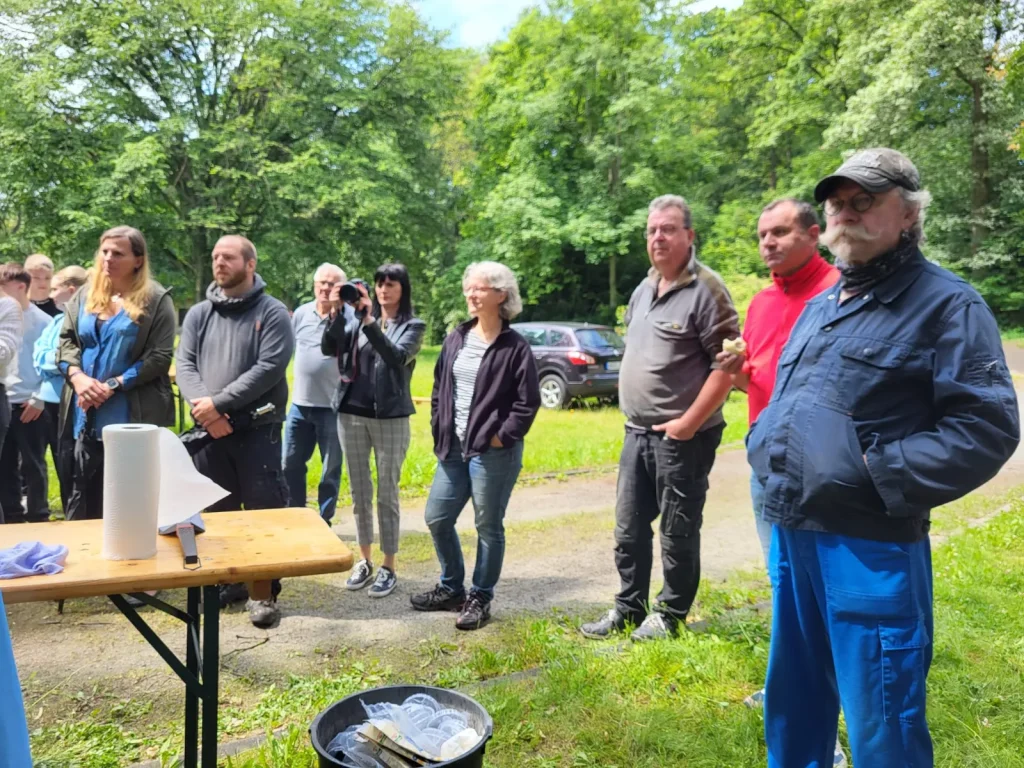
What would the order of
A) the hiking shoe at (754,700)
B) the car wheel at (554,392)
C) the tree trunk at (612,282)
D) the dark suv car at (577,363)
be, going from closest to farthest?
1. the hiking shoe at (754,700)
2. the dark suv car at (577,363)
3. the car wheel at (554,392)
4. the tree trunk at (612,282)

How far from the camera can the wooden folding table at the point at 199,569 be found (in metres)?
1.80

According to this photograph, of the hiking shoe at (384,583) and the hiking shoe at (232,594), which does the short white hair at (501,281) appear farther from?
the hiking shoe at (232,594)

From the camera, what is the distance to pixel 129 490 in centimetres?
196

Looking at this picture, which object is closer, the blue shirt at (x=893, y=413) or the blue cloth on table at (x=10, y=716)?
the blue cloth on table at (x=10, y=716)

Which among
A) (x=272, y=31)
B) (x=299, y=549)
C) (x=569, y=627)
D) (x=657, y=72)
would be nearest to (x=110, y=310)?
(x=299, y=549)

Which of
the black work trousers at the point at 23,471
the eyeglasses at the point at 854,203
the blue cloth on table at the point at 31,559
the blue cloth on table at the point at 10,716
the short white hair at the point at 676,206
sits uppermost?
the short white hair at the point at 676,206

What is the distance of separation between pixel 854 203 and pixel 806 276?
103cm

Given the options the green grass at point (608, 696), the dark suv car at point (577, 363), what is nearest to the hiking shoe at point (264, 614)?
the green grass at point (608, 696)

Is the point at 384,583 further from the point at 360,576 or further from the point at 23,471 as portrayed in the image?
the point at 23,471

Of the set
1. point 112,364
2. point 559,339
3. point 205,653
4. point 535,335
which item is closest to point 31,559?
point 205,653

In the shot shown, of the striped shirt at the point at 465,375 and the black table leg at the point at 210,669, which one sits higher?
the striped shirt at the point at 465,375

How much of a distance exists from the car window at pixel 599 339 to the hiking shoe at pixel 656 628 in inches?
389

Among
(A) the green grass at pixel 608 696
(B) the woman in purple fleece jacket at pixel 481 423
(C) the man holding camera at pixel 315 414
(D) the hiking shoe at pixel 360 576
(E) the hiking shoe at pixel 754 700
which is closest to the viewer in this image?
(A) the green grass at pixel 608 696

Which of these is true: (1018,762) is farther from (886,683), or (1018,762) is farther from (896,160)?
(896,160)
